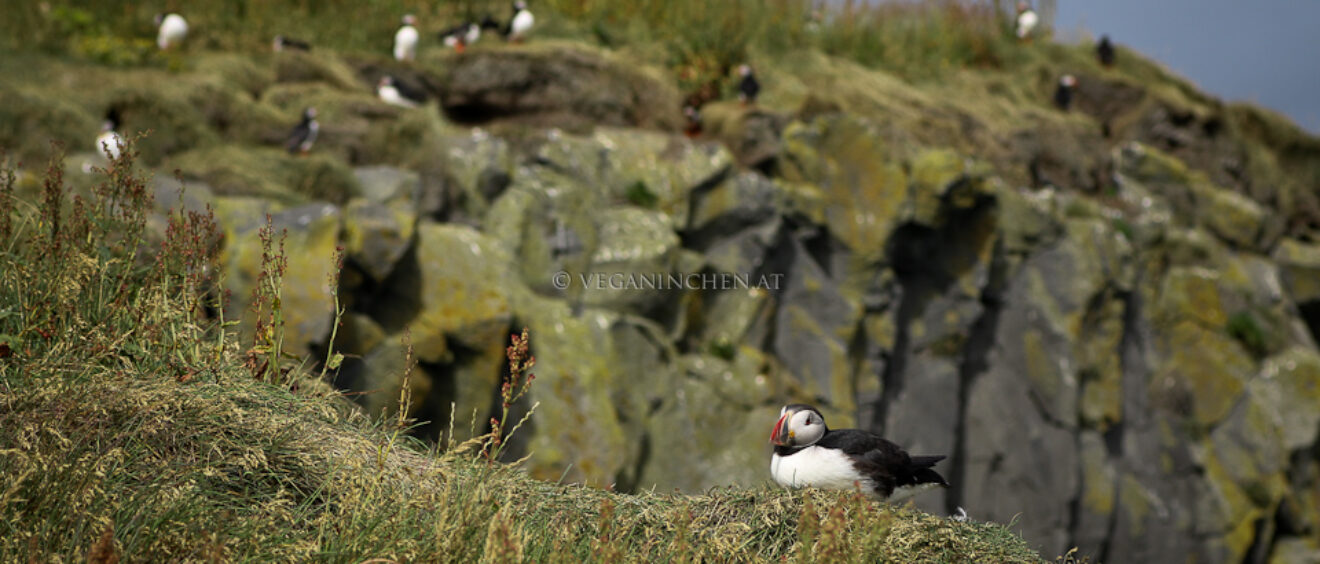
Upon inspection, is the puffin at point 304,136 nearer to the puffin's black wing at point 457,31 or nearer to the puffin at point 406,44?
the puffin at point 406,44

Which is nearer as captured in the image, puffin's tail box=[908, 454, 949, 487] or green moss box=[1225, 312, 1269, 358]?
puffin's tail box=[908, 454, 949, 487]

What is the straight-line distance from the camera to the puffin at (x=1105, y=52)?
1748 cm

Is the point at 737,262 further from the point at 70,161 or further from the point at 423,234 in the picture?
the point at 70,161

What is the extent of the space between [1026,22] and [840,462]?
1713cm

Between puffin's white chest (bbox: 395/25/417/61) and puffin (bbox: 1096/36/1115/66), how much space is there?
487 inches

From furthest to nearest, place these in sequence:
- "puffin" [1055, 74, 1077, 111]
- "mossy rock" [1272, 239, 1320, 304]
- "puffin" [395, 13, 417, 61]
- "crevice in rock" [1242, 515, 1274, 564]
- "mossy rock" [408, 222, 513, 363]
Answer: "puffin" [1055, 74, 1077, 111], "mossy rock" [1272, 239, 1320, 304], "crevice in rock" [1242, 515, 1274, 564], "puffin" [395, 13, 417, 61], "mossy rock" [408, 222, 513, 363]

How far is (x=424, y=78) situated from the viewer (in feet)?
39.2

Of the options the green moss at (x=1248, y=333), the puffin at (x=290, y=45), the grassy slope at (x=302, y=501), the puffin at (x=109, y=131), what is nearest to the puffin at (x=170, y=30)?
the puffin at (x=290, y=45)

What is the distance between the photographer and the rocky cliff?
27.5 feet

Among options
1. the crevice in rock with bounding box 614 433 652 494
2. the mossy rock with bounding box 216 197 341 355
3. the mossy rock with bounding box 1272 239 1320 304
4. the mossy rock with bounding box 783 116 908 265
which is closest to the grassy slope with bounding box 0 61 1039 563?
the mossy rock with bounding box 216 197 341 355

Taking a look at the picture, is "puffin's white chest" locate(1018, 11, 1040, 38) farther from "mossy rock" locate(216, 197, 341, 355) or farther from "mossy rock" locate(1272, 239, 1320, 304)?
"mossy rock" locate(216, 197, 341, 355)

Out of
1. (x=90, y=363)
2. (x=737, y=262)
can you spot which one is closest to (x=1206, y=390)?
(x=737, y=262)

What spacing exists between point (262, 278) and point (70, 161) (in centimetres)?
544

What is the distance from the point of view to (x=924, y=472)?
3977 millimetres
